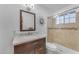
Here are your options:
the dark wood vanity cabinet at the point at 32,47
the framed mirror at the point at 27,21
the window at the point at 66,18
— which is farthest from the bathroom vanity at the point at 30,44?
the window at the point at 66,18

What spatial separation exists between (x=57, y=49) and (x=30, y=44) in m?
0.36

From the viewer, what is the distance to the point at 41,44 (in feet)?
4.51

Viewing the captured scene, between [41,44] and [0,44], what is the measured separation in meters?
0.49

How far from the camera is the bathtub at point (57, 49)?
137cm

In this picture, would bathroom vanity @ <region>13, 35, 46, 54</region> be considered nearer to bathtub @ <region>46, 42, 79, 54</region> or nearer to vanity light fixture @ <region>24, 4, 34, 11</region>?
bathtub @ <region>46, 42, 79, 54</region>

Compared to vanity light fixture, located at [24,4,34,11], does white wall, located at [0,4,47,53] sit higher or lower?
lower

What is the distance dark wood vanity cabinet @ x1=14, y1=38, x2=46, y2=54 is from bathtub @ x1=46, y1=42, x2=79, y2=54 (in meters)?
0.07

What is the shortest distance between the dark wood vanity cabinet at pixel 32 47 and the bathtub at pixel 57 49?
2.6 inches

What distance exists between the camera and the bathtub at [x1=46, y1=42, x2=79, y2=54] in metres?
1.37

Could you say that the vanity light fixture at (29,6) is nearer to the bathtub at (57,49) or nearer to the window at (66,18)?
the window at (66,18)

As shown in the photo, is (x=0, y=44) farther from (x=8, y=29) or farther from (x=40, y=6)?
(x=40, y=6)

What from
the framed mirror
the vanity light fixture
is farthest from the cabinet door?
the vanity light fixture
